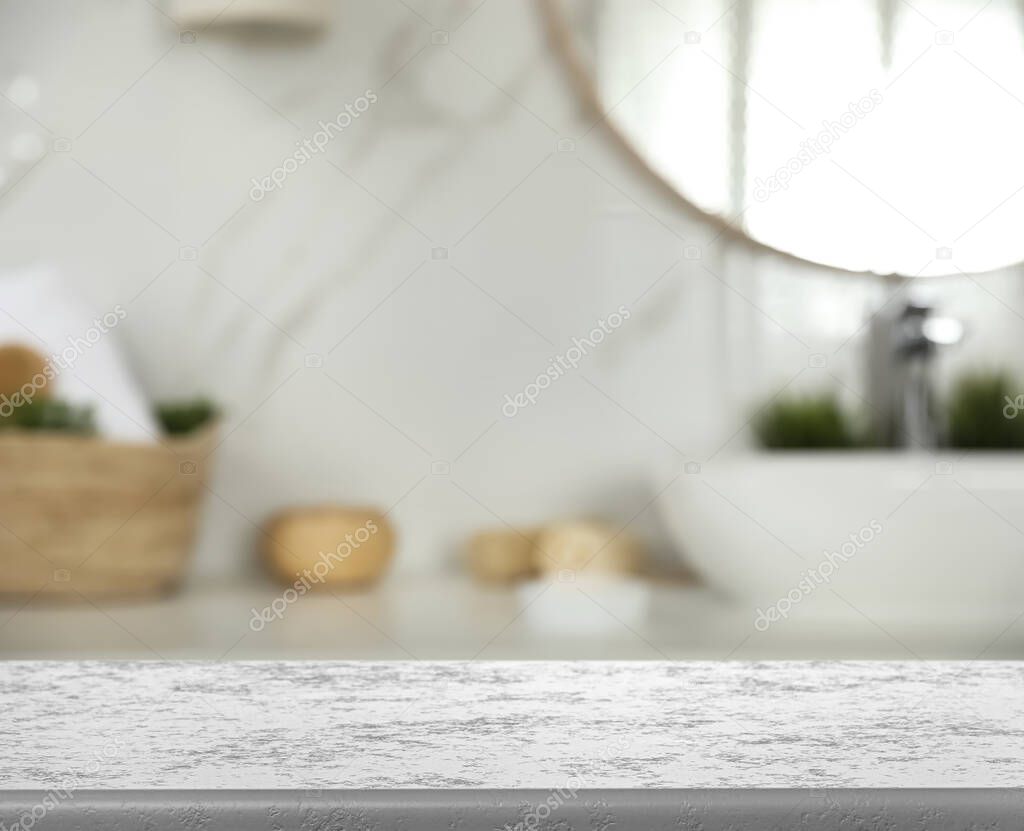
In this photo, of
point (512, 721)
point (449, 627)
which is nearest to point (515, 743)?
point (512, 721)

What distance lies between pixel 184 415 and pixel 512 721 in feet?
1.59

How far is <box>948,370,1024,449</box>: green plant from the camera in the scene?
1488 millimetres

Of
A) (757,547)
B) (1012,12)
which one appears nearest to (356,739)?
(757,547)

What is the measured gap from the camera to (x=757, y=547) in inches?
57.9

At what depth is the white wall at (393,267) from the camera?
145cm

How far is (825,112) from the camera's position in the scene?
4.89 ft

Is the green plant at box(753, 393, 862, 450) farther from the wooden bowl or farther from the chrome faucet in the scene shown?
the wooden bowl

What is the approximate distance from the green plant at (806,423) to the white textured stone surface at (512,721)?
0.24 meters

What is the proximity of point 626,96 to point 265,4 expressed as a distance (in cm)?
41

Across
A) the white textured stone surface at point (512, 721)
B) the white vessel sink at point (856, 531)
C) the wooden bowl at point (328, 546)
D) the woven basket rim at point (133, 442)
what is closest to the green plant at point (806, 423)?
the white vessel sink at point (856, 531)

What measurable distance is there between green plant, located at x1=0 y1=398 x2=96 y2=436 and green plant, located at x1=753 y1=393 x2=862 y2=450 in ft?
2.41

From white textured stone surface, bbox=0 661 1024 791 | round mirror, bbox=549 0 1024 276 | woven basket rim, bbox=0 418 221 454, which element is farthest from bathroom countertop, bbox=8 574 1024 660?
round mirror, bbox=549 0 1024 276

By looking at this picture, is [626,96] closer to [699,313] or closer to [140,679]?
[699,313]

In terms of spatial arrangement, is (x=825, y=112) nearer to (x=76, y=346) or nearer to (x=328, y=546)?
(x=328, y=546)
